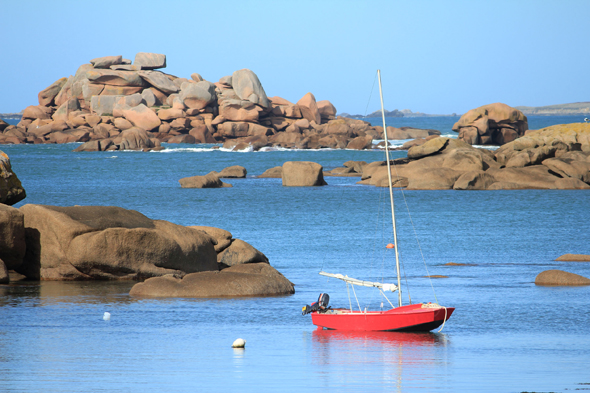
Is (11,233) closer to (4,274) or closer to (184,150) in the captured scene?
(4,274)

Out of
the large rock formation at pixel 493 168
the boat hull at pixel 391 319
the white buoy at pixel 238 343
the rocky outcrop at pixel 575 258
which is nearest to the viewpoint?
the white buoy at pixel 238 343

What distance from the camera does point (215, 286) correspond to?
72.0 ft

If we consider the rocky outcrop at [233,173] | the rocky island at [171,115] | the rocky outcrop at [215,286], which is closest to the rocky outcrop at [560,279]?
the rocky outcrop at [215,286]

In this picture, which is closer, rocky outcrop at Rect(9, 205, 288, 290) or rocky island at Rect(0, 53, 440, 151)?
rocky outcrop at Rect(9, 205, 288, 290)

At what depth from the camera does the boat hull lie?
17656 millimetres

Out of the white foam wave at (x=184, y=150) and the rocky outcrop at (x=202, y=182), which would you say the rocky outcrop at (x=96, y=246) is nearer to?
the rocky outcrop at (x=202, y=182)

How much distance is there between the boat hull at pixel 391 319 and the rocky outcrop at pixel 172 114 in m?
127

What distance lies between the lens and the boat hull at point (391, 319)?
17.7 meters

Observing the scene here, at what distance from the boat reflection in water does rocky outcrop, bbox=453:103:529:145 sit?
99.1m

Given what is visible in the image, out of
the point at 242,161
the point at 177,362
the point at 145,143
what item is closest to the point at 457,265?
the point at 177,362

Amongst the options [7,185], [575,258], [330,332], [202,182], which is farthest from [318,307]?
[202,182]

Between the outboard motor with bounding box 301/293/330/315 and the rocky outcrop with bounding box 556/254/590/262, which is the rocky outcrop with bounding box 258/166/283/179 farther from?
the outboard motor with bounding box 301/293/330/315

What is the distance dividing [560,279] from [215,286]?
11.1 metres

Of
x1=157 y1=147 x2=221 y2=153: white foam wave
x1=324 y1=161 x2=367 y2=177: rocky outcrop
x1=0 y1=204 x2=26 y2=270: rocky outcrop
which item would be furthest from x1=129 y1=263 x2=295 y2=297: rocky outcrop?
x1=157 y1=147 x2=221 y2=153: white foam wave
